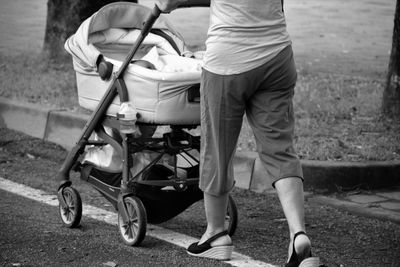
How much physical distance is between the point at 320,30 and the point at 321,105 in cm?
644

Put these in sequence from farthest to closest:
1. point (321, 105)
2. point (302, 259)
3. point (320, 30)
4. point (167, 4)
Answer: point (320, 30) → point (321, 105) → point (167, 4) → point (302, 259)

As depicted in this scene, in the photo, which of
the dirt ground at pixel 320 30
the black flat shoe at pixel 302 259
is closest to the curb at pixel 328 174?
the black flat shoe at pixel 302 259

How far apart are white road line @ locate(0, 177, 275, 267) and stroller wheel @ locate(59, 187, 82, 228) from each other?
0.22 metres

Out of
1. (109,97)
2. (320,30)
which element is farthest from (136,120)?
(320,30)

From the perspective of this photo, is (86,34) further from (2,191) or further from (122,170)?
(2,191)

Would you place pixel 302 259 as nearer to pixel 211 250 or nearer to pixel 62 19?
pixel 211 250

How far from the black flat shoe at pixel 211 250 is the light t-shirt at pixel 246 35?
93 cm

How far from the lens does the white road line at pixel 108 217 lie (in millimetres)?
4734

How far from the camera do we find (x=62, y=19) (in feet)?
32.6

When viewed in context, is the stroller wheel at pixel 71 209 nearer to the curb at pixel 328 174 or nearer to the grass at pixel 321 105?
the curb at pixel 328 174

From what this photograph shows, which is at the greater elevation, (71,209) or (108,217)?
(71,209)

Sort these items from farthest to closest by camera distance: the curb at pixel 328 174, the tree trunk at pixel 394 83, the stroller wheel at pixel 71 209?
the tree trunk at pixel 394 83
the curb at pixel 328 174
the stroller wheel at pixel 71 209

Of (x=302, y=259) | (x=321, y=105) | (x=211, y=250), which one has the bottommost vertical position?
(x=321, y=105)

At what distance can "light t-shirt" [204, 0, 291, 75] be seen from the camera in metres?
4.43
